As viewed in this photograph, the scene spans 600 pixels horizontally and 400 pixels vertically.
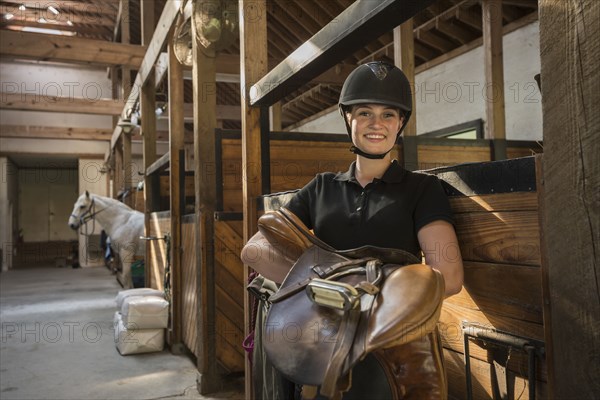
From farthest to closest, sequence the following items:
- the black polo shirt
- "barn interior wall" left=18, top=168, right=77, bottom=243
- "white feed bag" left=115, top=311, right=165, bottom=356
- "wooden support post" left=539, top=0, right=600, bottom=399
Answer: "barn interior wall" left=18, top=168, right=77, bottom=243 < "white feed bag" left=115, top=311, right=165, bottom=356 < the black polo shirt < "wooden support post" left=539, top=0, right=600, bottom=399

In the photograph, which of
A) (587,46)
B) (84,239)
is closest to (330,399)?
(587,46)

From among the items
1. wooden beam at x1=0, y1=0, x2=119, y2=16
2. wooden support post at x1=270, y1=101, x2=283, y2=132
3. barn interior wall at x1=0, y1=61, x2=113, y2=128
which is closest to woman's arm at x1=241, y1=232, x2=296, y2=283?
wooden support post at x1=270, y1=101, x2=283, y2=132

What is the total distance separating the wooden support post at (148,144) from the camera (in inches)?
209

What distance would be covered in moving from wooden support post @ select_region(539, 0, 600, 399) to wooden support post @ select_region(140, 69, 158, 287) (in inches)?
192

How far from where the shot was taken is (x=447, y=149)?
147 inches

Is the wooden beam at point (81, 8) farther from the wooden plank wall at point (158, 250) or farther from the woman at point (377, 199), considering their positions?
the woman at point (377, 199)

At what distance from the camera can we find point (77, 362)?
3426 mm

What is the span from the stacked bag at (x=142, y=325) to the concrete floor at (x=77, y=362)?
0.07 metres

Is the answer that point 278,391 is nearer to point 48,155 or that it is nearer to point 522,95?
point 522,95

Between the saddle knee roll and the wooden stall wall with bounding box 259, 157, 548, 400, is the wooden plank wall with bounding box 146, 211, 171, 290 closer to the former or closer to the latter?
the wooden stall wall with bounding box 259, 157, 548, 400

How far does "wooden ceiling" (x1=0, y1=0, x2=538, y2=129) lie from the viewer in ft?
18.3

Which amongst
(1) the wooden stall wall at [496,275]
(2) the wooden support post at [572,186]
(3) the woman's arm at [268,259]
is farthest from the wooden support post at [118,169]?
(2) the wooden support post at [572,186]

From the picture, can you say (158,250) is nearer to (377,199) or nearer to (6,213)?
(377,199)

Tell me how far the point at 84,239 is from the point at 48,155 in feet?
7.62
